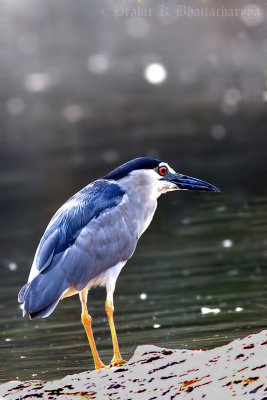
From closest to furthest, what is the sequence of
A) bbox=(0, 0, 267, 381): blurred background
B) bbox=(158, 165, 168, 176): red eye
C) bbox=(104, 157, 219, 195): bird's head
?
bbox=(104, 157, 219, 195): bird's head < bbox=(158, 165, 168, 176): red eye < bbox=(0, 0, 267, 381): blurred background

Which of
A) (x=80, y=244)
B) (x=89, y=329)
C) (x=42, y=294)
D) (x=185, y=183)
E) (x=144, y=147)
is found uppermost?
(x=144, y=147)

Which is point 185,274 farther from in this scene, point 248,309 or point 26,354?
point 26,354

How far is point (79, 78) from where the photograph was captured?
2378 cm

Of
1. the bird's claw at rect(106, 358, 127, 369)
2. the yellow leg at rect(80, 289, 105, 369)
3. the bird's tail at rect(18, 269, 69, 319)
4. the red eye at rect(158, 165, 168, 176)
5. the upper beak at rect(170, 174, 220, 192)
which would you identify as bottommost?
the bird's claw at rect(106, 358, 127, 369)

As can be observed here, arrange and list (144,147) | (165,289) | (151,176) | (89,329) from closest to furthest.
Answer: (89,329), (151,176), (165,289), (144,147)

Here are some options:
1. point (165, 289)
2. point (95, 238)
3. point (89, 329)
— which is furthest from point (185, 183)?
point (165, 289)

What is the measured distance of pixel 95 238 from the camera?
7.53 meters

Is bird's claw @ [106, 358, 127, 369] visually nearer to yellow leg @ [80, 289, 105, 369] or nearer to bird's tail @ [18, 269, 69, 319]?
yellow leg @ [80, 289, 105, 369]

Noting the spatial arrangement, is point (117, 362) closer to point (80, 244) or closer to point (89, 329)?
point (89, 329)

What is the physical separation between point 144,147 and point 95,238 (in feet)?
38.1

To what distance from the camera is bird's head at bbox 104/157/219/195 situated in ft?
26.0

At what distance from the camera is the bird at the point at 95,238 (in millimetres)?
7086

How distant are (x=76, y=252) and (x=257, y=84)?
15.8m

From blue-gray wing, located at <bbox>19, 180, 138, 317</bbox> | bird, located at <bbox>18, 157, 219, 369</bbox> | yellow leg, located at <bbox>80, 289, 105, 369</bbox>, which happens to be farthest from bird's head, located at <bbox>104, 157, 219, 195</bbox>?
yellow leg, located at <bbox>80, 289, 105, 369</bbox>
